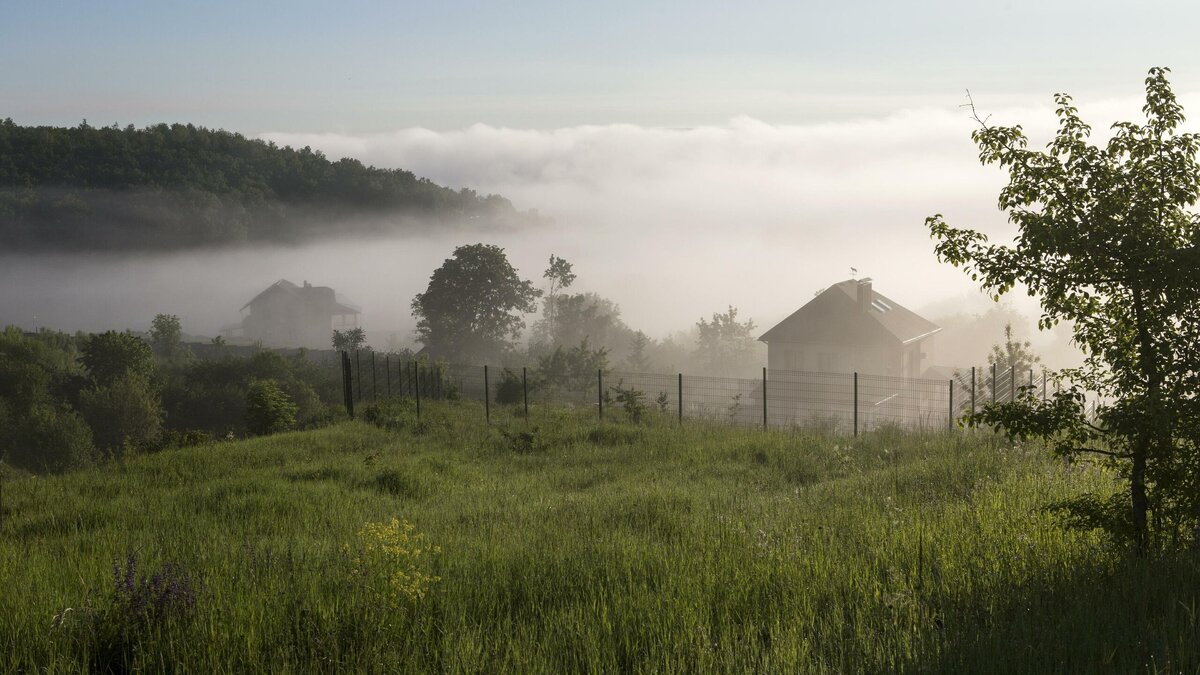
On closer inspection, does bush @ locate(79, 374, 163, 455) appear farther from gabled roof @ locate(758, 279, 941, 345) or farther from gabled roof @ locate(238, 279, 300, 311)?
gabled roof @ locate(238, 279, 300, 311)

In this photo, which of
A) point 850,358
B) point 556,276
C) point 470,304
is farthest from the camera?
point 556,276

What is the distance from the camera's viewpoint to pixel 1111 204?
681cm

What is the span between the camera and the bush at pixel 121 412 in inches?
2309

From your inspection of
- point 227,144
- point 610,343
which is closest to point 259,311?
point 227,144

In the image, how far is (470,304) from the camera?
82.2 metres

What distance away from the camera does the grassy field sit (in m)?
5.01

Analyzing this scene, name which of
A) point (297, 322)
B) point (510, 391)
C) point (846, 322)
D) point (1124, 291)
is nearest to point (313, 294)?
point (297, 322)

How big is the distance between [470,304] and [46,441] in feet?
117

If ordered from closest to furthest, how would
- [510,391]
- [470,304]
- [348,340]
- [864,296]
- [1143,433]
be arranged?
[1143,433], [510,391], [864,296], [470,304], [348,340]

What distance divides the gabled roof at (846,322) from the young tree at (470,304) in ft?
86.6

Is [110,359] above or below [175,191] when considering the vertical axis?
below

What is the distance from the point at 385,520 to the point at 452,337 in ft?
238

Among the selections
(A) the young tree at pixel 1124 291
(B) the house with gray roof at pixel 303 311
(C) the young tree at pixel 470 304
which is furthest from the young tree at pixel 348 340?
(A) the young tree at pixel 1124 291

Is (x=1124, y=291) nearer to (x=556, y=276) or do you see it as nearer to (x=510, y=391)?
(x=510, y=391)
